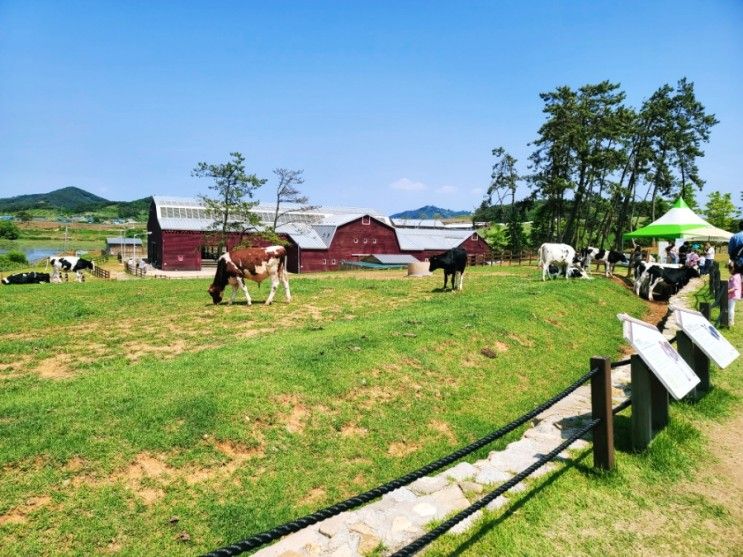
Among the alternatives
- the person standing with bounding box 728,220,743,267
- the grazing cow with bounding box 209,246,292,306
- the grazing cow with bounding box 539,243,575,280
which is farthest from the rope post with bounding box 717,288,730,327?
the grazing cow with bounding box 209,246,292,306

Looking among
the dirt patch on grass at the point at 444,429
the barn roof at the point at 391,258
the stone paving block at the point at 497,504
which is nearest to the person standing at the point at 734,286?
the dirt patch on grass at the point at 444,429

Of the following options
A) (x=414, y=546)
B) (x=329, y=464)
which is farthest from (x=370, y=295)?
(x=414, y=546)

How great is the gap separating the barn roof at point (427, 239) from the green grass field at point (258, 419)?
44261 mm

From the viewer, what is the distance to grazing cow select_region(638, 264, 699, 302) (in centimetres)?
1938

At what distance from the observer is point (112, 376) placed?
7.29 meters

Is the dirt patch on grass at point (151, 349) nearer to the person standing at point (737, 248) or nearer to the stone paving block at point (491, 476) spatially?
the stone paving block at point (491, 476)

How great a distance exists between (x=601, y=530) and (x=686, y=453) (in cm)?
204

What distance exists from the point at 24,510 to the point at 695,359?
8885 mm

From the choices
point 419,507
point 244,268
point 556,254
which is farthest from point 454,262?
point 419,507

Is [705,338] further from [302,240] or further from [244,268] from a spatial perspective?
[302,240]

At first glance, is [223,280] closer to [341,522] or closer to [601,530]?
[341,522]

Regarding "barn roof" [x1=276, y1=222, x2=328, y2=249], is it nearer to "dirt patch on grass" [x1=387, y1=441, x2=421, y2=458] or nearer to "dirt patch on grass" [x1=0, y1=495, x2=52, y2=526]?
"dirt patch on grass" [x1=387, y1=441, x2=421, y2=458]

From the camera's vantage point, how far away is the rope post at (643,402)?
16.3 feet

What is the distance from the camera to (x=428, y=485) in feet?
16.0
